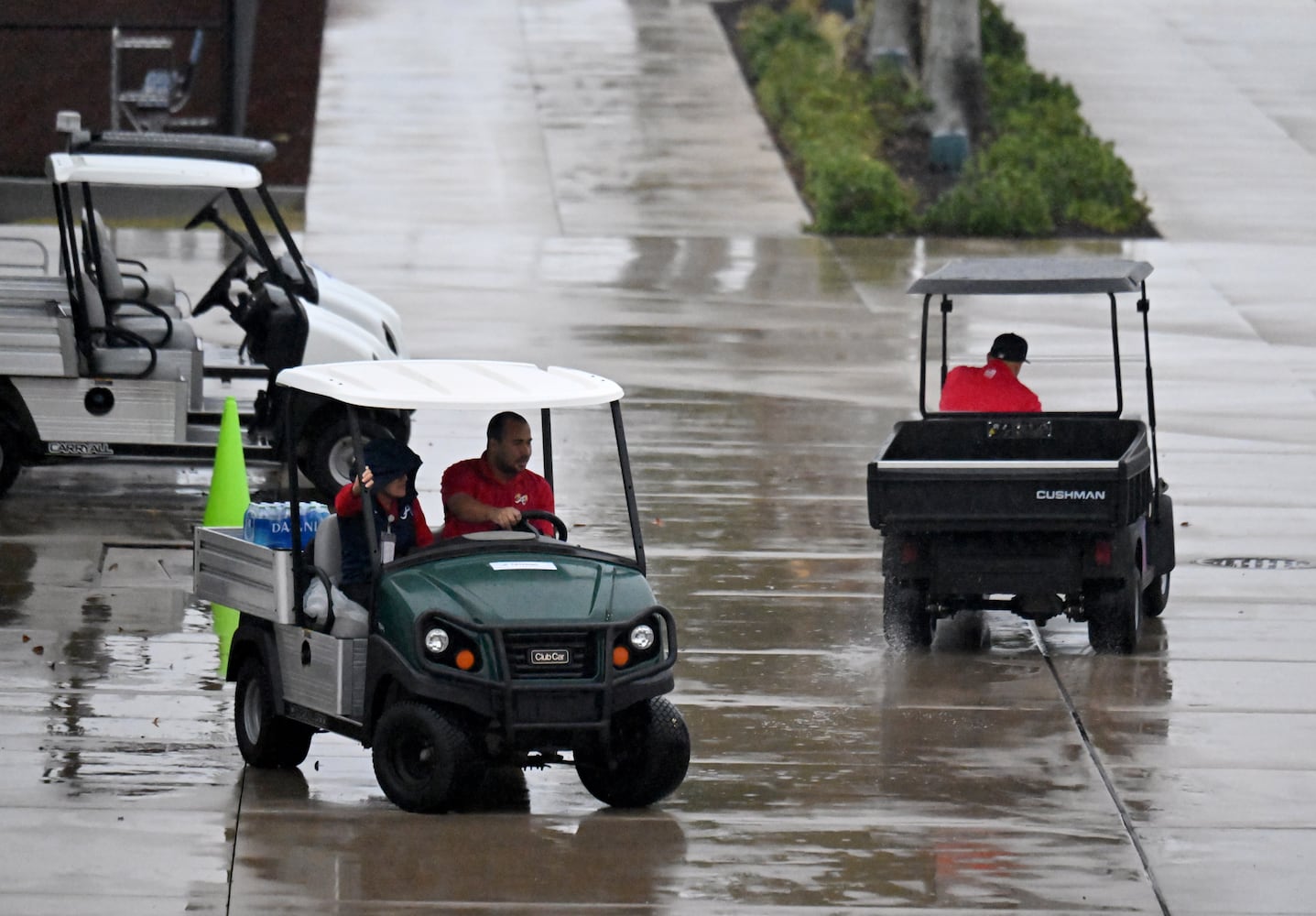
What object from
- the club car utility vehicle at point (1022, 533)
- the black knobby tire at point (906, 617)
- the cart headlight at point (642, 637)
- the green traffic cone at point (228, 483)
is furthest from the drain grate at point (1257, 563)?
the cart headlight at point (642, 637)

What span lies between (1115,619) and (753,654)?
5.60ft

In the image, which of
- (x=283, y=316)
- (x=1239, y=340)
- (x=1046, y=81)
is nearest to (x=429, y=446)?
(x=283, y=316)

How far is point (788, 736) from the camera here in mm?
9648

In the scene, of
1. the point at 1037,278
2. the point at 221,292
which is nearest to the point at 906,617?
the point at 1037,278

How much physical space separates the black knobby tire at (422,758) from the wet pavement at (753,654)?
0.13 meters

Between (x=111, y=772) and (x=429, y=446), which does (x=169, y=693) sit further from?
(x=429, y=446)

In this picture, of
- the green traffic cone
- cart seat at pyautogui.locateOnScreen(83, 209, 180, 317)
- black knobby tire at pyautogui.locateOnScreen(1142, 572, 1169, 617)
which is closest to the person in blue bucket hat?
the green traffic cone

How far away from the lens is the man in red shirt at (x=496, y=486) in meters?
8.74

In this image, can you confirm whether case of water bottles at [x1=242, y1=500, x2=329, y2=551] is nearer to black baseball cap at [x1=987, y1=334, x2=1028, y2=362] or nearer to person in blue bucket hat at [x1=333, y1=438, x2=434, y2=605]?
person in blue bucket hat at [x1=333, y1=438, x2=434, y2=605]

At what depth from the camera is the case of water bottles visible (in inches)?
355

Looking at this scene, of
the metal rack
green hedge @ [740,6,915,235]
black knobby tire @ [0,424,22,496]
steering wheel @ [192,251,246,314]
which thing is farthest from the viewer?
green hedge @ [740,6,915,235]

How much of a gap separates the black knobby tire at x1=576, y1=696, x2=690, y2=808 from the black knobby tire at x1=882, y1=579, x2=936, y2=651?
8.94 ft

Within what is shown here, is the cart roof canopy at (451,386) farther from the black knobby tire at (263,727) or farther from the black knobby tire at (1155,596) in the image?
the black knobby tire at (1155,596)

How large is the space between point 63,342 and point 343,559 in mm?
5349
